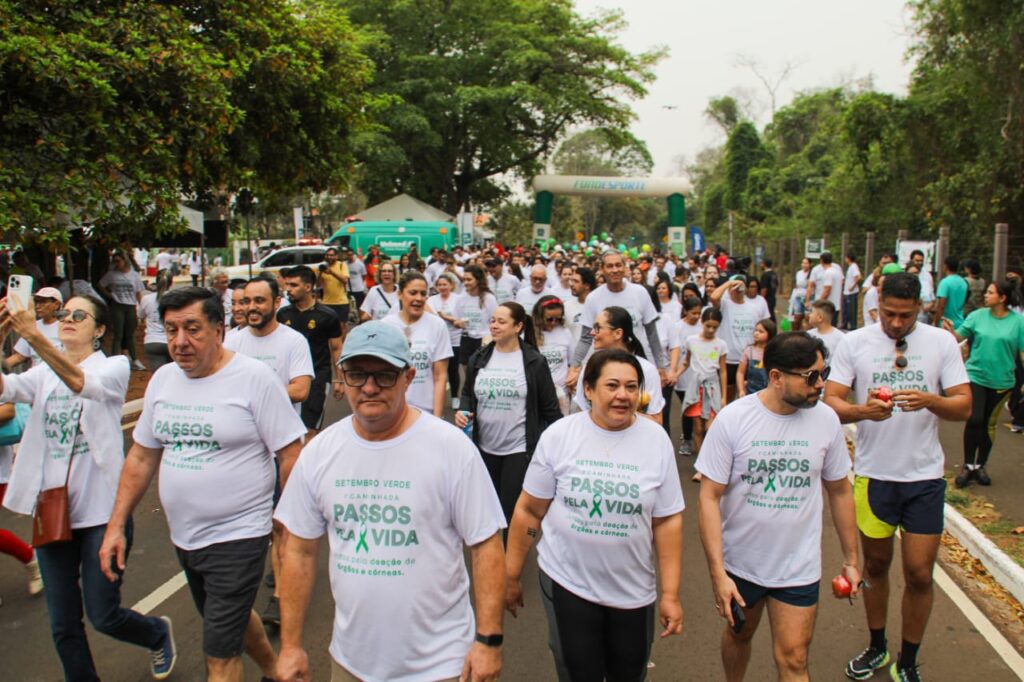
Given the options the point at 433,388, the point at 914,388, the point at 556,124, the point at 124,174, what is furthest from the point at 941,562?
the point at 556,124

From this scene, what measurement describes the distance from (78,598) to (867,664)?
3.77 meters

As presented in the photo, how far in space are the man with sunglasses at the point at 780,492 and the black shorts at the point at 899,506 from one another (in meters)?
0.79

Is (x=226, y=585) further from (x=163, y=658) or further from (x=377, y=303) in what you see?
(x=377, y=303)

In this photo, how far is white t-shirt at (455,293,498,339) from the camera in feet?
34.1

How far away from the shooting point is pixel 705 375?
8547 millimetres

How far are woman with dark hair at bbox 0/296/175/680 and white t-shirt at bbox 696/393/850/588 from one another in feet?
8.69

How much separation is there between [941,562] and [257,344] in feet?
15.9

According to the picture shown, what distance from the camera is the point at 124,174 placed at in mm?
11234

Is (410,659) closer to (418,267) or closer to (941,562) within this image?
(941,562)

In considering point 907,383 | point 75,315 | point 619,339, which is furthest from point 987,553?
point 75,315

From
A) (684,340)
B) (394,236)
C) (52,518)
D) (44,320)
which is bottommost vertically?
(52,518)

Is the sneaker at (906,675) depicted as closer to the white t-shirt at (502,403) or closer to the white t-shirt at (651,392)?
the white t-shirt at (651,392)

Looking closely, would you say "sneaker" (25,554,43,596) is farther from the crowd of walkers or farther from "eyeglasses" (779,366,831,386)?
"eyeglasses" (779,366,831,386)

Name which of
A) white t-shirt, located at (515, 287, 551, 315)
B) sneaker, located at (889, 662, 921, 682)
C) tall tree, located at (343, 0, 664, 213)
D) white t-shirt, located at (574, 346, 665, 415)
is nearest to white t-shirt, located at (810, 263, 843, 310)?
white t-shirt, located at (515, 287, 551, 315)
